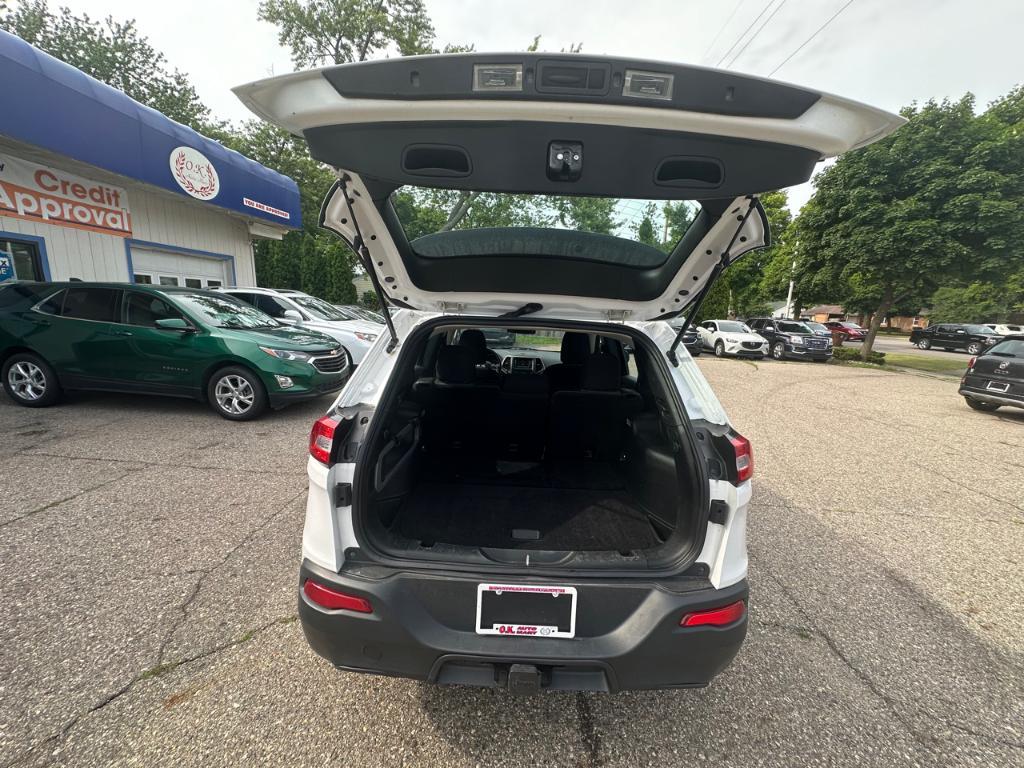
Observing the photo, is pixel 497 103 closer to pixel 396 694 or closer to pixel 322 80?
pixel 322 80

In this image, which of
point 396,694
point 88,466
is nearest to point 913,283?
point 396,694

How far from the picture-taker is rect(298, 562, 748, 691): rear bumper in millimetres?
1415

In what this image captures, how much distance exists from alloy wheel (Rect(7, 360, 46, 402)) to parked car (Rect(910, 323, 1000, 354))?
34.4 meters

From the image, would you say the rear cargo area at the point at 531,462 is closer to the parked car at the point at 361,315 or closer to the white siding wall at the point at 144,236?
the parked car at the point at 361,315

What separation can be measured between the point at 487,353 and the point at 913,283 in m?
17.1

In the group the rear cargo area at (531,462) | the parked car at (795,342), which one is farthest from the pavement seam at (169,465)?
the parked car at (795,342)

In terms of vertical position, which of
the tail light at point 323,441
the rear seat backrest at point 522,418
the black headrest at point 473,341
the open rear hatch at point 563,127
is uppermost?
the open rear hatch at point 563,127

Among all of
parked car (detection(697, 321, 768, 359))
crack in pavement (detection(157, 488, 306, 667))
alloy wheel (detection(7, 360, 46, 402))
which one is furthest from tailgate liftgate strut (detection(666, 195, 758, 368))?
parked car (detection(697, 321, 768, 359))

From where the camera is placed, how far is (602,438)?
2.99m

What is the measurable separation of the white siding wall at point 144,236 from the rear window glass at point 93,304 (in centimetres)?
323

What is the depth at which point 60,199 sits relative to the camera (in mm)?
7707

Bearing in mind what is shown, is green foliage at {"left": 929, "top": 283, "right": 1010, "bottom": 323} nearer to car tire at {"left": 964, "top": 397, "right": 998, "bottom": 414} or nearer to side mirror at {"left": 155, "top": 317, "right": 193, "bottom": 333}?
car tire at {"left": 964, "top": 397, "right": 998, "bottom": 414}

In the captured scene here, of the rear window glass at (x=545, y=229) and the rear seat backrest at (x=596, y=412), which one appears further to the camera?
the rear seat backrest at (x=596, y=412)

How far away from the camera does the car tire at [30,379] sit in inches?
221
